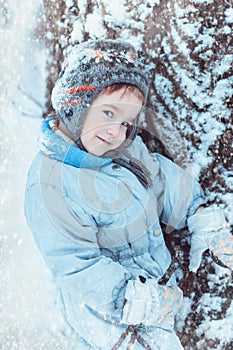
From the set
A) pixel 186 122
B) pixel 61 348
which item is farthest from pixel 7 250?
pixel 186 122

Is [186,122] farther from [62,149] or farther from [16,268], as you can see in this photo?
[16,268]

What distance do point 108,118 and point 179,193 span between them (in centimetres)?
33

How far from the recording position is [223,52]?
141 centimetres

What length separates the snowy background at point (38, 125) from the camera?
144 centimetres

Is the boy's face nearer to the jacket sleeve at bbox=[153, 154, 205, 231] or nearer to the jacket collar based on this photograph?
the jacket collar

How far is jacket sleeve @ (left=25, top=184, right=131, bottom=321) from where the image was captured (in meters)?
1.27

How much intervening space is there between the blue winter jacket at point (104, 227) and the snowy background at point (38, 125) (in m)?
0.13

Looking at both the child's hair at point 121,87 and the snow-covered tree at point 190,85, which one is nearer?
the child's hair at point 121,87

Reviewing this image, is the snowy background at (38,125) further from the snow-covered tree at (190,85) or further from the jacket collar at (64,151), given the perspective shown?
the jacket collar at (64,151)

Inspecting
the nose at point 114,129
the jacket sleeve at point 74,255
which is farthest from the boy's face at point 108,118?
the jacket sleeve at point 74,255

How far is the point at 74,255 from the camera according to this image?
1.27 metres

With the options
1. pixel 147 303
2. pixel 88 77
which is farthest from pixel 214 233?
pixel 88 77

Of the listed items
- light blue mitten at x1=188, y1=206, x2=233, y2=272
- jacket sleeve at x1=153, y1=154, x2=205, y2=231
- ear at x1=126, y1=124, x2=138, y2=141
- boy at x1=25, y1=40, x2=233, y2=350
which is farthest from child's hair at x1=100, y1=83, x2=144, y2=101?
light blue mitten at x1=188, y1=206, x2=233, y2=272

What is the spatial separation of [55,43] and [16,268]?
0.88 metres
